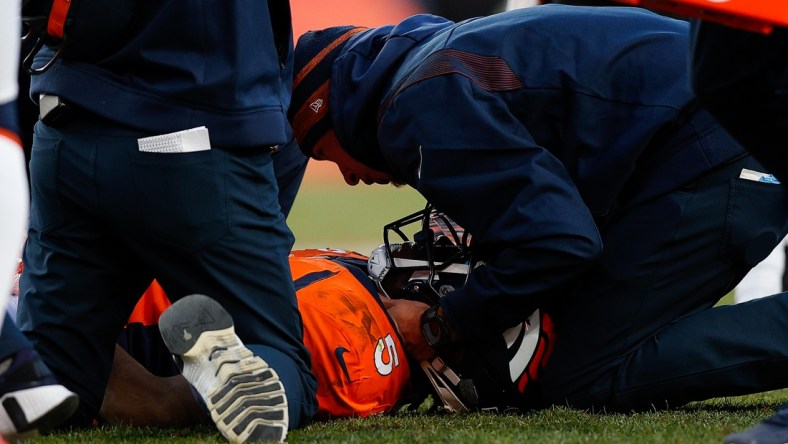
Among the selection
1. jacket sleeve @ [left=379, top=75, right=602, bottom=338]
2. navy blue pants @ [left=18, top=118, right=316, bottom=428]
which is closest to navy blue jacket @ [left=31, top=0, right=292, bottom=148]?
navy blue pants @ [left=18, top=118, right=316, bottom=428]

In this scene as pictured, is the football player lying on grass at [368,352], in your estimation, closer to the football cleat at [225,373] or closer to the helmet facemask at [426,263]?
the helmet facemask at [426,263]

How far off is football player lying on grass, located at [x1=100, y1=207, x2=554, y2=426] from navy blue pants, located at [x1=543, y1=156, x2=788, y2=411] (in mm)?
140

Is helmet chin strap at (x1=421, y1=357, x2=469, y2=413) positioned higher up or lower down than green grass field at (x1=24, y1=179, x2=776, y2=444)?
lower down

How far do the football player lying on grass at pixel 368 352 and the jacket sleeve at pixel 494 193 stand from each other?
17 centimetres

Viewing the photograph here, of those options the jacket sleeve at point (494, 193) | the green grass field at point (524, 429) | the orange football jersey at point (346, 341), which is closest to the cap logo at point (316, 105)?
the jacket sleeve at point (494, 193)

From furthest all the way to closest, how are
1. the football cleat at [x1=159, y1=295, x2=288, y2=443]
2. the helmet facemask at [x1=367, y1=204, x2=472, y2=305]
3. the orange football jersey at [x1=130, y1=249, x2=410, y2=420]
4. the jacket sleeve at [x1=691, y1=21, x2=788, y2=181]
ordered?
the helmet facemask at [x1=367, y1=204, x2=472, y2=305] → the orange football jersey at [x1=130, y1=249, x2=410, y2=420] → the football cleat at [x1=159, y1=295, x2=288, y2=443] → the jacket sleeve at [x1=691, y1=21, x2=788, y2=181]

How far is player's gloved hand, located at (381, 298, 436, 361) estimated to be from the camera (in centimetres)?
298

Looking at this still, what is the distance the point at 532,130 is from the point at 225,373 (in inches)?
41.8

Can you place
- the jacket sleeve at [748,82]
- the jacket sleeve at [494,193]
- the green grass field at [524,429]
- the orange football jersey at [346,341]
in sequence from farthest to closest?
the orange football jersey at [346,341] < the jacket sleeve at [494,193] < the green grass field at [524,429] < the jacket sleeve at [748,82]

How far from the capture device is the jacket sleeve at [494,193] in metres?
2.72

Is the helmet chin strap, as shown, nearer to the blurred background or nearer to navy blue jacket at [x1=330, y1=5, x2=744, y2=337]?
navy blue jacket at [x1=330, y1=5, x2=744, y2=337]

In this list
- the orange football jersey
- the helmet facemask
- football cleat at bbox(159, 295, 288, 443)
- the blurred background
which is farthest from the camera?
the blurred background

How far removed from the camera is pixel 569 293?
3043mm

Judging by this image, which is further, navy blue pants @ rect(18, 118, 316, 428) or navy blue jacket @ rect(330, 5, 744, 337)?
navy blue jacket @ rect(330, 5, 744, 337)
